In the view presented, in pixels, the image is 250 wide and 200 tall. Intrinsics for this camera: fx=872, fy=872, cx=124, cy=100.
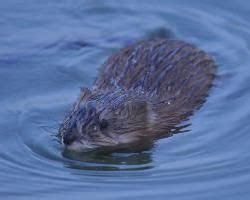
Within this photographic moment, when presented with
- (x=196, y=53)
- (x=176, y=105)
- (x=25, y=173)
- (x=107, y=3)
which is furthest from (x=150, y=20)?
(x=25, y=173)

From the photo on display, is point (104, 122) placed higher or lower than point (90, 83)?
lower

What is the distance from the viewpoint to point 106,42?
9.71 meters

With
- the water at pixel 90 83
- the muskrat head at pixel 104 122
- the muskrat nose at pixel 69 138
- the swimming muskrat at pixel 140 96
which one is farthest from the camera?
the swimming muskrat at pixel 140 96

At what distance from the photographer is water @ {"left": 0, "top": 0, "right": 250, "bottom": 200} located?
6.65 metres

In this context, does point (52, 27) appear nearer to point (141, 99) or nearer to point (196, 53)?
point (196, 53)

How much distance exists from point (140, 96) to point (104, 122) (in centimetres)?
63

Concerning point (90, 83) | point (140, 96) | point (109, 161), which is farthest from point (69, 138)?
point (90, 83)

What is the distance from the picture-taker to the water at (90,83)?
262 inches

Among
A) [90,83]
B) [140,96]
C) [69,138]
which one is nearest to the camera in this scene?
[69,138]

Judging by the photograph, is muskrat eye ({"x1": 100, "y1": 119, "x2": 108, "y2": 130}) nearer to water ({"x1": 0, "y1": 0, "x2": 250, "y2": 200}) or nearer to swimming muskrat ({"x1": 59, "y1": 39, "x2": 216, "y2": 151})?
swimming muskrat ({"x1": 59, "y1": 39, "x2": 216, "y2": 151})

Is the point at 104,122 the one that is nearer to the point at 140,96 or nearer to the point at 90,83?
the point at 140,96

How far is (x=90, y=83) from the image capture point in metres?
8.70

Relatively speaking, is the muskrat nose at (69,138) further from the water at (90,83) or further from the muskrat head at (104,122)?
the water at (90,83)

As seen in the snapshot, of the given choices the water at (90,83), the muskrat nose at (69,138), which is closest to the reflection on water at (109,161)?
the water at (90,83)
